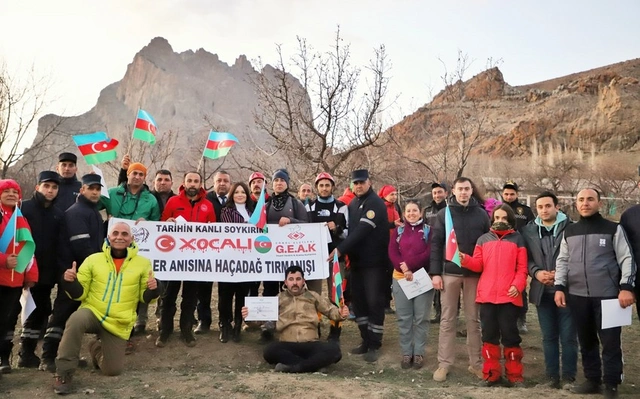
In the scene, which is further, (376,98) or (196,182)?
(376,98)

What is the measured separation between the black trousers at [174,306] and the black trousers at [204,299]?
29 cm

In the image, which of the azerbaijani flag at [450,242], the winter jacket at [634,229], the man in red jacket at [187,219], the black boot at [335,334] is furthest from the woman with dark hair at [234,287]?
the winter jacket at [634,229]

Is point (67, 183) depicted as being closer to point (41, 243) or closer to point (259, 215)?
point (41, 243)

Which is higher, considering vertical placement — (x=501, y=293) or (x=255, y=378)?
(x=501, y=293)

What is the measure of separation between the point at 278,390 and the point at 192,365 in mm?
1901

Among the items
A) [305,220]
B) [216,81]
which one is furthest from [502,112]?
[305,220]

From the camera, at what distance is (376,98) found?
46.1 ft

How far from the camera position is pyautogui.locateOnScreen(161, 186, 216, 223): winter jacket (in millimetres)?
7410

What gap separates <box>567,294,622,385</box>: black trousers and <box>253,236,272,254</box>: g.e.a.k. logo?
12.9ft

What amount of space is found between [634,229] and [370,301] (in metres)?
3.17

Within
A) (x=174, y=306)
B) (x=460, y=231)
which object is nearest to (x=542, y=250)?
(x=460, y=231)

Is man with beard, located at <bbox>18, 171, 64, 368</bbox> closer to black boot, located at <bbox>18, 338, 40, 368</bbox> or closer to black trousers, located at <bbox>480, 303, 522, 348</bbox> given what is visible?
black boot, located at <bbox>18, 338, 40, 368</bbox>

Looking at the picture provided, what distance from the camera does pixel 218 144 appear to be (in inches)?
352

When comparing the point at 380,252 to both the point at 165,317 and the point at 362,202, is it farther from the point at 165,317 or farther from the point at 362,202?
the point at 165,317
